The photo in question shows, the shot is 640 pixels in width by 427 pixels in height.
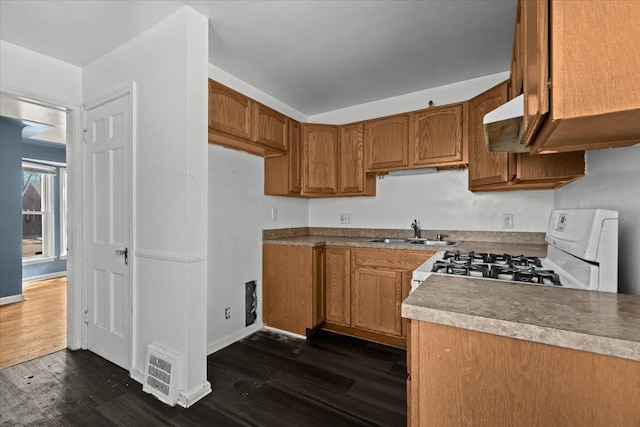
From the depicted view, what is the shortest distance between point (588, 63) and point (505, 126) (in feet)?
1.82

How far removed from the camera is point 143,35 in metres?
1.99

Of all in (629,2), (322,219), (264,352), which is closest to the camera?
(629,2)

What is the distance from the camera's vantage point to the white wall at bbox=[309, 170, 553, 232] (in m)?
2.51

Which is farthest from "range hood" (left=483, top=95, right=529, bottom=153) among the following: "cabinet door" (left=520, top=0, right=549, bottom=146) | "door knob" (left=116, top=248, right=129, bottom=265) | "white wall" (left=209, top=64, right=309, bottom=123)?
"door knob" (left=116, top=248, right=129, bottom=265)

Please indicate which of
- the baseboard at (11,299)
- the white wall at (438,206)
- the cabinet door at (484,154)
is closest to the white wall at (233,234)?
the white wall at (438,206)

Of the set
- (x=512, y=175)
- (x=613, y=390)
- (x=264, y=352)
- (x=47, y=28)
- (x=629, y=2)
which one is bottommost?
(x=264, y=352)

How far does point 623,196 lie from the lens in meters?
1.09

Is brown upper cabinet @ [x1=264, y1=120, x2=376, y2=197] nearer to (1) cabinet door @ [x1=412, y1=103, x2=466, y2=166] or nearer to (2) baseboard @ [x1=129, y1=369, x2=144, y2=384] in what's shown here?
(1) cabinet door @ [x1=412, y1=103, x2=466, y2=166]

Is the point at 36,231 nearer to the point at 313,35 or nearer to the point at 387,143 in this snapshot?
the point at 313,35

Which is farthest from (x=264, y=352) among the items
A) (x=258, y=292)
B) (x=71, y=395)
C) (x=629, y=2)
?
(x=629, y=2)

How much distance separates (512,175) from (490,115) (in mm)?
1105

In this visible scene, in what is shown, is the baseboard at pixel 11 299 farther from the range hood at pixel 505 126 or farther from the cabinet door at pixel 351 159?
the range hood at pixel 505 126

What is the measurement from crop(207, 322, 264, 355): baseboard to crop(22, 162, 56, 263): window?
4558 mm

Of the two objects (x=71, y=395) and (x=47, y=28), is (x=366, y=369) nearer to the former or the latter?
(x=71, y=395)
